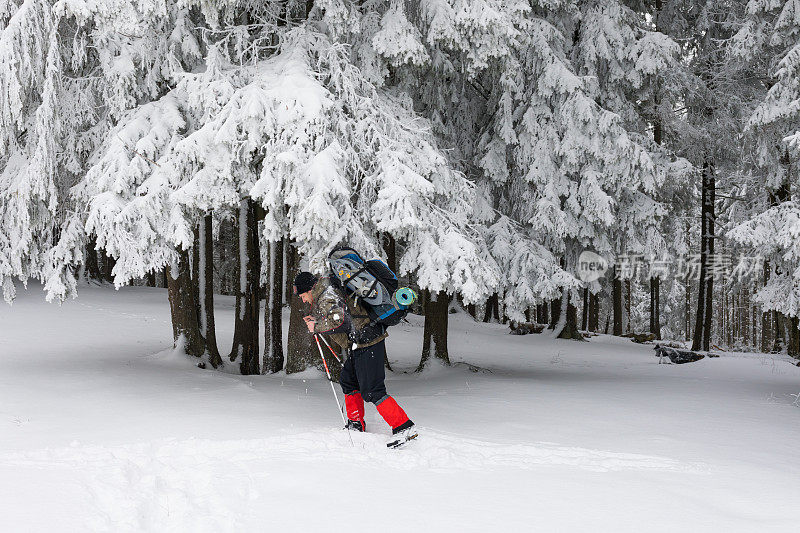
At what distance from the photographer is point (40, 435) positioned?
5.87 m

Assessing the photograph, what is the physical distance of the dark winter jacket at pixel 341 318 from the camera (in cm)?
618

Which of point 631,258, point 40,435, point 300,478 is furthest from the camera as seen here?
point 631,258

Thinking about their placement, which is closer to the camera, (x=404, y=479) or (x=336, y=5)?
(x=404, y=479)

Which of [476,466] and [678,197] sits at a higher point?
[678,197]

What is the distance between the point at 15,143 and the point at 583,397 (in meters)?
8.98

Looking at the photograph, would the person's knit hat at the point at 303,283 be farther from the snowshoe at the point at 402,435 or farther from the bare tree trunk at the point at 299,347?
the bare tree trunk at the point at 299,347

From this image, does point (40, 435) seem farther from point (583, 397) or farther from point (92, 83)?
point (583, 397)

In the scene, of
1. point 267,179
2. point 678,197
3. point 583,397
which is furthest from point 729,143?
point 267,179

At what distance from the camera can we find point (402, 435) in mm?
5953

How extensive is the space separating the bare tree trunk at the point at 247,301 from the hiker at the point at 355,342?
6.89 meters

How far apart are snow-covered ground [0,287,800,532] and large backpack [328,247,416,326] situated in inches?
46.9

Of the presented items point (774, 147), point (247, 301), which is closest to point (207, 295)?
point (247, 301)

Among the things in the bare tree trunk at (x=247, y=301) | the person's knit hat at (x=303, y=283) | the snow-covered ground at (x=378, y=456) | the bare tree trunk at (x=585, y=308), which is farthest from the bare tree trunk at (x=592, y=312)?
the person's knit hat at (x=303, y=283)

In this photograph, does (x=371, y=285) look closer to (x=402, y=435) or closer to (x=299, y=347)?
(x=402, y=435)
